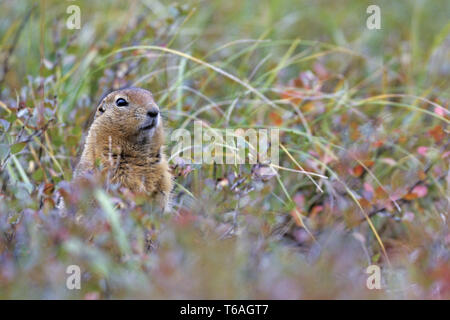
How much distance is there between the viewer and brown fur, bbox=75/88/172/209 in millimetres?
3752

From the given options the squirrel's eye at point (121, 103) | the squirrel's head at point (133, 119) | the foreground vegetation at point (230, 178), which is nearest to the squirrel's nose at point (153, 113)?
the squirrel's head at point (133, 119)

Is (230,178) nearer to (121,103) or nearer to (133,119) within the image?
(133,119)

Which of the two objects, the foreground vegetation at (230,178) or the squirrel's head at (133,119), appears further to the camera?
the squirrel's head at (133,119)

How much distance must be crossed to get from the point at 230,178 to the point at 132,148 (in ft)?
1.94

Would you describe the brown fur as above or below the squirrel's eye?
below

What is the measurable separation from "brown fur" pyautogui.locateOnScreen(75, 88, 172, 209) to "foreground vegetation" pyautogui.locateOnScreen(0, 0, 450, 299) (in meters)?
0.18

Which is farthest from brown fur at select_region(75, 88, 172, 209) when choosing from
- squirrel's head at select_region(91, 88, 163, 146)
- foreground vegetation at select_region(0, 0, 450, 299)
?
foreground vegetation at select_region(0, 0, 450, 299)

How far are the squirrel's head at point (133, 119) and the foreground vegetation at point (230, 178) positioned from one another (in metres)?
0.30

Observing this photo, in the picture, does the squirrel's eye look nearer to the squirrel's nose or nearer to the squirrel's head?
the squirrel's head

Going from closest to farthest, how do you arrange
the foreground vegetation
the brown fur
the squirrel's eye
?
the foreground vegetation, the brown fur, the squirrel's eye

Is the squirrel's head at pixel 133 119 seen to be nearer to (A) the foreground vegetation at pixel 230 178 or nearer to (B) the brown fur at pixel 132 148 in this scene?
(B) the brown fur at pixel 132 148

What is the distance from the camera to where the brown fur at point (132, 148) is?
375cm
